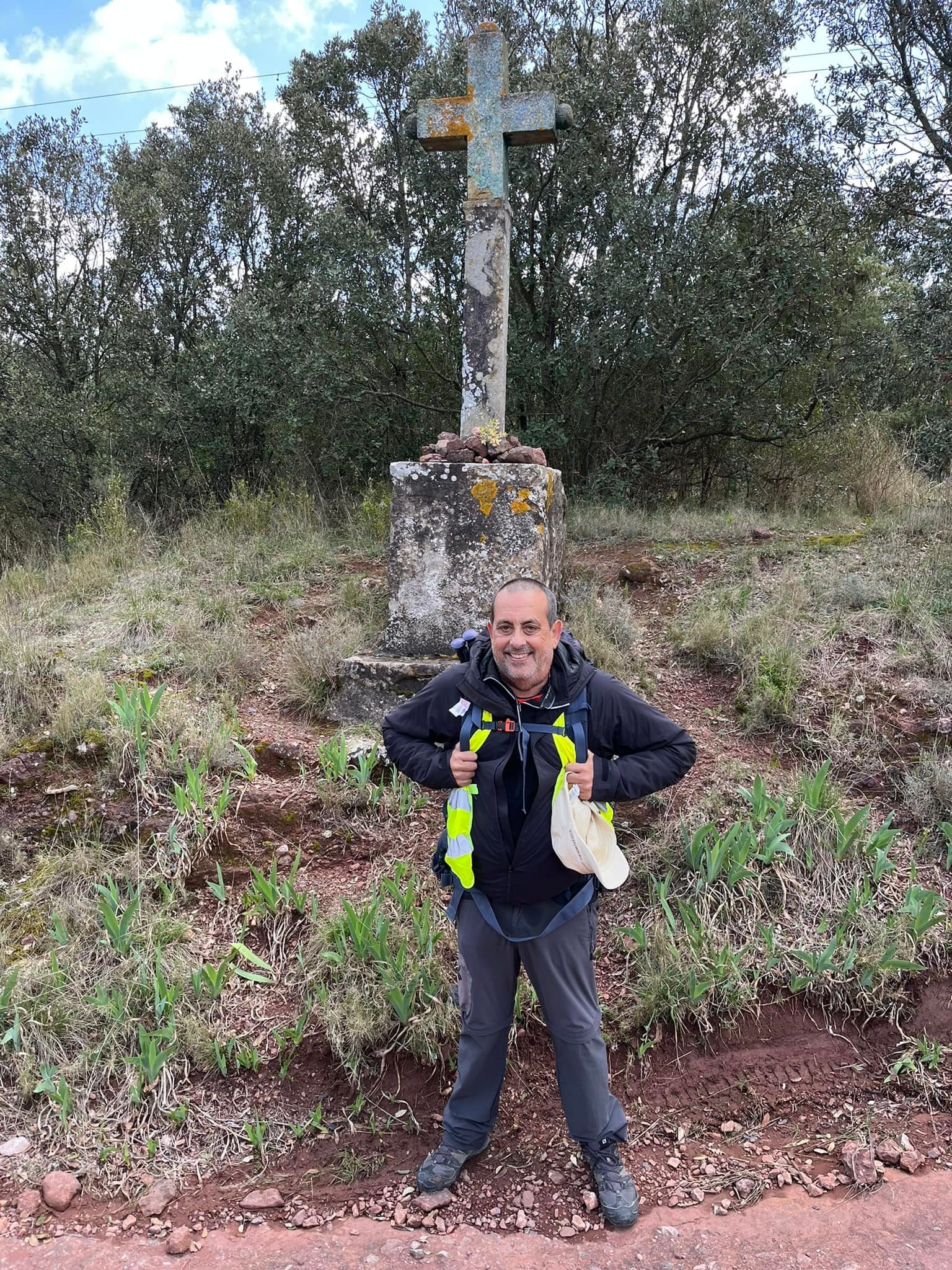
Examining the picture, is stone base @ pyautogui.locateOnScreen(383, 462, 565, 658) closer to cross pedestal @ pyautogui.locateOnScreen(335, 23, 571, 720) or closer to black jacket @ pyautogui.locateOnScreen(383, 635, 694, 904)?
cross pedestal @ pyautogui.locateOnScreen(335, 23, 571, 720)

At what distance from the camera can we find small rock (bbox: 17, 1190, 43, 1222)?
2199 millimetres

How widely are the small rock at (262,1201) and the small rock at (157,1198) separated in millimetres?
209

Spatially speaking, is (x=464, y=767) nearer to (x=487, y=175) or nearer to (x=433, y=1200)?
(x=433, y=1200)

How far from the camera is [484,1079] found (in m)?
2.24

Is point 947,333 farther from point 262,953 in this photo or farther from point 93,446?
point 93,446

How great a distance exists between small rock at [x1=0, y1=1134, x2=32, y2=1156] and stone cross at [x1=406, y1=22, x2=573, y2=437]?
3.63 m

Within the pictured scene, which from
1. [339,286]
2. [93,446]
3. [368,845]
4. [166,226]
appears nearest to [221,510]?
[93,446]

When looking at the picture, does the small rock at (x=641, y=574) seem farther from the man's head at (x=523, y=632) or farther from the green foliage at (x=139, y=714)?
the man's head at (x=523, y=632)

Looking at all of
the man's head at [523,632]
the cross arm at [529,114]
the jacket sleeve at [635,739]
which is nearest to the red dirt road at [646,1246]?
the jacket sleeve at [635,739]

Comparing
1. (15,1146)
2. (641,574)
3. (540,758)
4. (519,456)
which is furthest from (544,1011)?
(641,574)

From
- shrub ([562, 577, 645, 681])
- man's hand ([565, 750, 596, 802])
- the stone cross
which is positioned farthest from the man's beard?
the stone cross

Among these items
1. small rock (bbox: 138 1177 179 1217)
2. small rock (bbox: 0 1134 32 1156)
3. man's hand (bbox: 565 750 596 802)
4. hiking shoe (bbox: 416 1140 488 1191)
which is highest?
man's hand (bbox: 565 750 596 802)

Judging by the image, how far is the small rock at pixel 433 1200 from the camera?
219cm

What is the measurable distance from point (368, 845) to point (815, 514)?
241 inches
